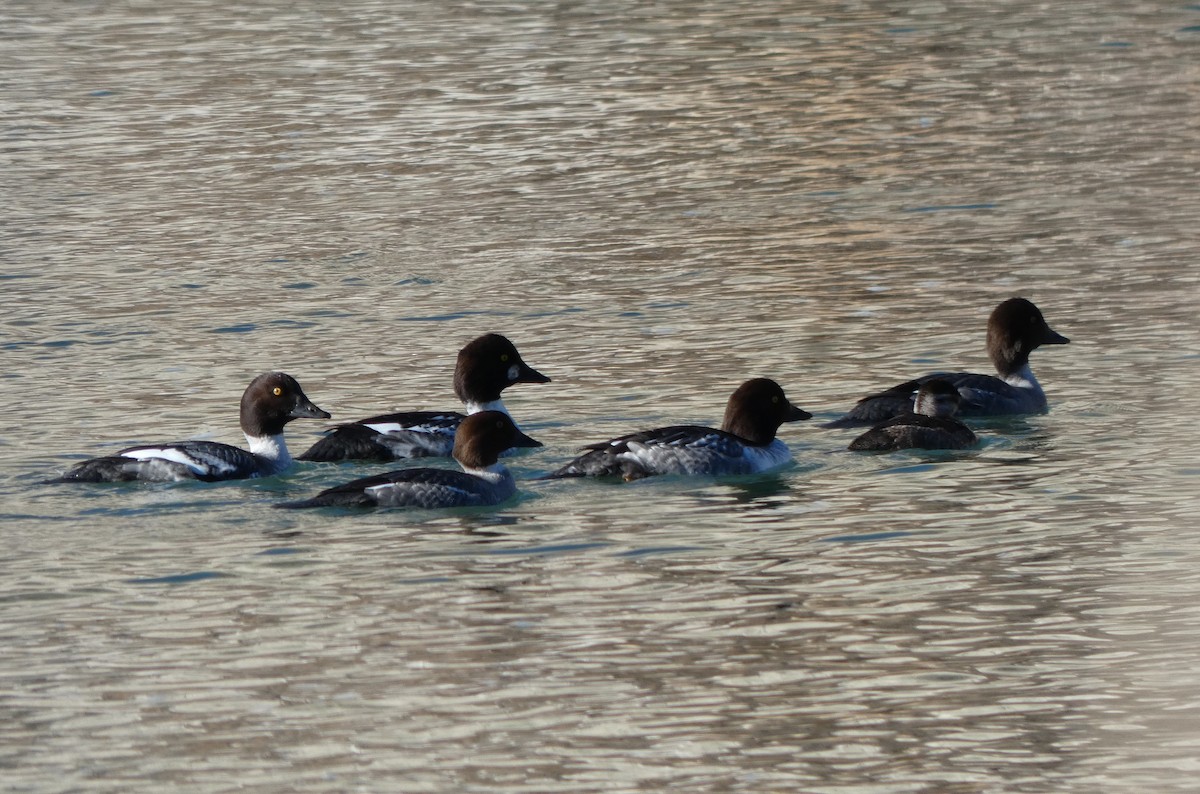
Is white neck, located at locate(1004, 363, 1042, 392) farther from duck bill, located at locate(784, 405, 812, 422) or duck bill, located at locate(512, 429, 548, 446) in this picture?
duck bill, located at locate(512, 429, 548, 446)

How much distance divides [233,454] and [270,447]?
0.50 meters

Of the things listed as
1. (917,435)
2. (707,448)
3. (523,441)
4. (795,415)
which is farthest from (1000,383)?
(523,441)

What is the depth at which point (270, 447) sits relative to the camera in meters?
14.1

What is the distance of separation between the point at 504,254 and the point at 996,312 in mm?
6997

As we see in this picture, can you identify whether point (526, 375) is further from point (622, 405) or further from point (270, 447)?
point (270, 447)

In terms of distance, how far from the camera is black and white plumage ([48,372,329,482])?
1319 cm

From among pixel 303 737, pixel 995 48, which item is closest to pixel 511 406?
pixel 303 737

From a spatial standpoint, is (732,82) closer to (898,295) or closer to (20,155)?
(20,155)

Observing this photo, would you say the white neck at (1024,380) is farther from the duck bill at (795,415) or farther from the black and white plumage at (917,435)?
the duck bill at (795,415)

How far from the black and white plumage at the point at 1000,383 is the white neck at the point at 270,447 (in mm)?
3628

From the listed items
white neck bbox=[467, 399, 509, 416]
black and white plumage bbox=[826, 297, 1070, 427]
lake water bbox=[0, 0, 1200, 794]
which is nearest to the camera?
lake water bbox=[0, 0, 1200, 794]

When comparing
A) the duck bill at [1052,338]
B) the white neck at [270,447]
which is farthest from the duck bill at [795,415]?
the white neck at [270,447]

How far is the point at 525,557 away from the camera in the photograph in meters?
11.6

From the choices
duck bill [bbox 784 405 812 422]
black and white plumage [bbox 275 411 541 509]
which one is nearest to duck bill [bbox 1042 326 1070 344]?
duck bill [bbox 784 405 812 422]
